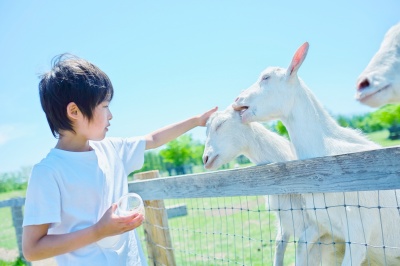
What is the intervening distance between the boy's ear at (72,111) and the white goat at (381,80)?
1.51 metres

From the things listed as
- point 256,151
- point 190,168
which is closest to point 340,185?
point 256,151

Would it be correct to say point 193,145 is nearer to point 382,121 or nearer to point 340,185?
point 382,121

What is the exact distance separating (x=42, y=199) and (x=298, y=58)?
2111 mm

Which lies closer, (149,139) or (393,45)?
(393,45)

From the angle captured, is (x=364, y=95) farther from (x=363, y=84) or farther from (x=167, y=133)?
(x=167, y=133)

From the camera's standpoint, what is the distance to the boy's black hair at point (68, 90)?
199cm

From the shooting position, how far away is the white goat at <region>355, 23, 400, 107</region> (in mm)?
2328

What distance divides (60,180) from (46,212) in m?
0.17

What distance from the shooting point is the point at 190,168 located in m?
57.8

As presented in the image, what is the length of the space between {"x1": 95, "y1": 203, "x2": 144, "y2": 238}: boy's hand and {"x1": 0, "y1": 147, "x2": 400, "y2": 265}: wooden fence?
0.67 m

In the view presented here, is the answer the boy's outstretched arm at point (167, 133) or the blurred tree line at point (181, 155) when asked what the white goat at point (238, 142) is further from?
the blurred tree line at point (181, 155)

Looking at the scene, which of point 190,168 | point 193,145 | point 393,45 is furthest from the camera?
point 193,145

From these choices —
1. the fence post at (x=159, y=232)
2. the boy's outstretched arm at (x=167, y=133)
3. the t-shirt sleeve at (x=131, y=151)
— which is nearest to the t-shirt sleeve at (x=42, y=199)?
the t-shirt sleeve at (x=131, y=151)

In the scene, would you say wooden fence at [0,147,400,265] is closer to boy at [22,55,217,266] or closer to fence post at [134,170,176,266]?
fence post at [134,170,176,266]
